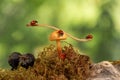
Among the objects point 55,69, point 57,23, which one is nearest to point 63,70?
point 55,69

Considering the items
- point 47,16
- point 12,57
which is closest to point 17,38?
point 47,16

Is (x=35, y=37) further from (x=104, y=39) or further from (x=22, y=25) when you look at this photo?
(x=104, y=39)

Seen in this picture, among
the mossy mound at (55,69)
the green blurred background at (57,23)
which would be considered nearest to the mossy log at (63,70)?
the mossy mound at (55,69)

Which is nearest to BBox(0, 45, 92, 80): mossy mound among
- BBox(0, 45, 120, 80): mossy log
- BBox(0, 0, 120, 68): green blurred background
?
BBox(0, 45, 120, 80): mossy log

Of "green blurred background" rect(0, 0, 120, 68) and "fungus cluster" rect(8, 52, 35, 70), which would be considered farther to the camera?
"green blurred background" rect(0, 0, 120, 68)

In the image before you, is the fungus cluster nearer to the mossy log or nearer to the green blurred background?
the mossy log

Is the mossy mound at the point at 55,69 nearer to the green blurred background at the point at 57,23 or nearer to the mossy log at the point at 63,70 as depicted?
the mossy log at the point at 63,70

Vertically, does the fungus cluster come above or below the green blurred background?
below

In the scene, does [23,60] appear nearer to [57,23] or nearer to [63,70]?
[63,70]
